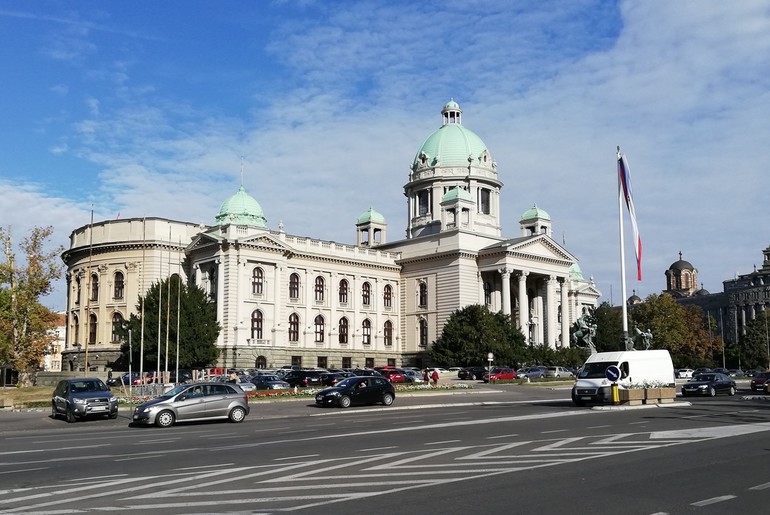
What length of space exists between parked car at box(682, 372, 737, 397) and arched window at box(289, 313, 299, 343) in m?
49.6

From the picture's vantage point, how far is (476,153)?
110m

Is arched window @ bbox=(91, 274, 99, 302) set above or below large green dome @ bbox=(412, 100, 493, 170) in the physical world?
below

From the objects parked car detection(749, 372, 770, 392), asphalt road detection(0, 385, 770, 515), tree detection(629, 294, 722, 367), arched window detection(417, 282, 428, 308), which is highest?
arched window detection(417, 282, 428, 308)

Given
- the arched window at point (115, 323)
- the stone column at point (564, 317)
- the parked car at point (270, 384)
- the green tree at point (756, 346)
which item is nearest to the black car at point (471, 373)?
the parked car at point (270, 384)

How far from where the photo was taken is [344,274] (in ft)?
318

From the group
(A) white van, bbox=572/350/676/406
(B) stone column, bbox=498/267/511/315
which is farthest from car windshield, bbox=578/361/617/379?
(B) stone column, bbox=498/267/511/315

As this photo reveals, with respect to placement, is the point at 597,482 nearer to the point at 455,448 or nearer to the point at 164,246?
the point at 455,448

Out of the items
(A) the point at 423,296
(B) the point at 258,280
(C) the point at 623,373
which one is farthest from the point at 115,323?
(C) the point at 623,373

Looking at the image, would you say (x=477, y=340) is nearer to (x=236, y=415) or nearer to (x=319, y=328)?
(x=319, y=328)

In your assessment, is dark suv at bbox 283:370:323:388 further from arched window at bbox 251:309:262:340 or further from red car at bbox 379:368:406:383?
arched window at bbox 251:309:262:340

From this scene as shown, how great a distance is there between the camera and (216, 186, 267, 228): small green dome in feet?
295

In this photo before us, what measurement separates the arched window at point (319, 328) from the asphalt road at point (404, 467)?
63.1 meters

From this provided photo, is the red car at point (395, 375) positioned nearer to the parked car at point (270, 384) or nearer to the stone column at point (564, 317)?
the parked car at point (270, 384)

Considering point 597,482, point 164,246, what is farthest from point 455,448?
point 164,246
